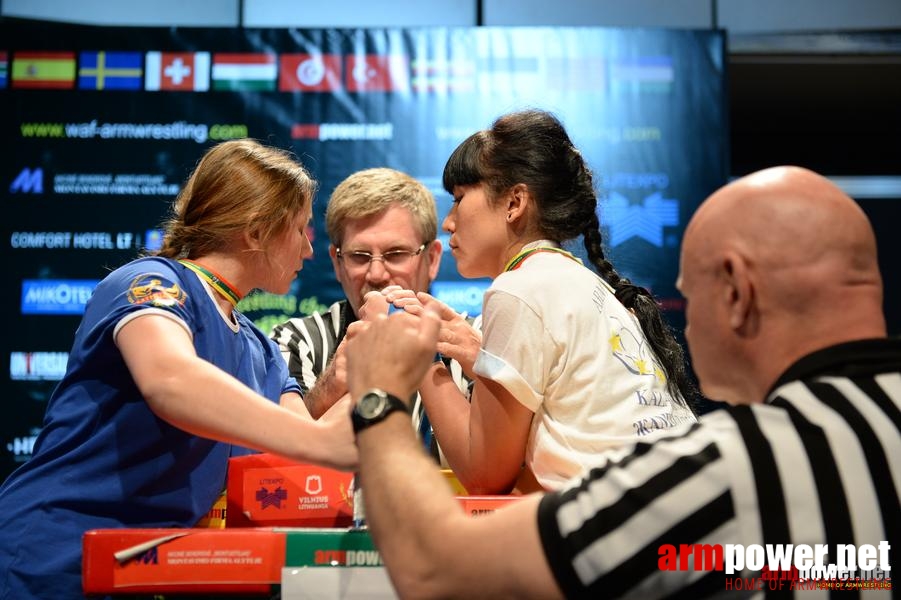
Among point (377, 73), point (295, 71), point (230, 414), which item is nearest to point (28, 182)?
point (295, 71)

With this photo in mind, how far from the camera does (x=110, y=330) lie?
1492mm

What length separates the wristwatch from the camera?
115 cm

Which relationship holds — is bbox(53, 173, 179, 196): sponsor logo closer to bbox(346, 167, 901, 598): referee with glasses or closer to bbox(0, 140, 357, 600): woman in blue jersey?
bbox(0, 140, 357, 600): woman in blue jersey

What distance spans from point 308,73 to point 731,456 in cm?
414

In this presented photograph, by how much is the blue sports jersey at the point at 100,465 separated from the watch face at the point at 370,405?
1.52ft

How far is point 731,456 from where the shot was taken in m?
0.98

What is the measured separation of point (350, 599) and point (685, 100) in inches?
158

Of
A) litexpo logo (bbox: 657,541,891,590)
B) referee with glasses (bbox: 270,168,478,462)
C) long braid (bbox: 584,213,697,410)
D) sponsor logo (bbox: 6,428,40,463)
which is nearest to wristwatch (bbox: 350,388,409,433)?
litexpo logo (bbox: 657,541,891,590)

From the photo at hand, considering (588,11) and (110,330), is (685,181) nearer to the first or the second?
(588,11)

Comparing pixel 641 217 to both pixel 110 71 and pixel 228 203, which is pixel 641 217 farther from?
pixel 228 203

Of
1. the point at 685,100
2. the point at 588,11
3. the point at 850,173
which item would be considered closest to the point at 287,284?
the point at 685,100

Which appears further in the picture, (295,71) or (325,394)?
(295,71)

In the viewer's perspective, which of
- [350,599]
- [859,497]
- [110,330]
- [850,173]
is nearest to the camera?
[859,497]

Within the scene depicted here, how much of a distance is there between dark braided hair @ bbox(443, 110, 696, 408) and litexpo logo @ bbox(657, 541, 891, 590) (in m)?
1.05
